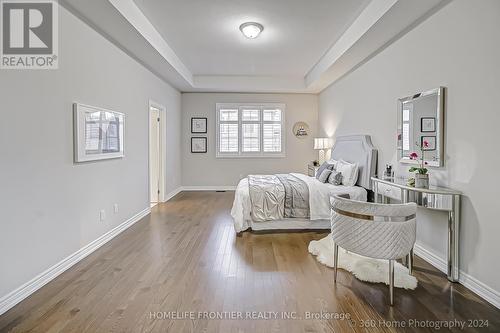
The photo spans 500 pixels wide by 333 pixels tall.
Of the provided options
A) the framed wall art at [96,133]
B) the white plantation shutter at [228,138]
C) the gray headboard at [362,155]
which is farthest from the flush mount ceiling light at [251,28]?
the white plantation shutter at [228,138]

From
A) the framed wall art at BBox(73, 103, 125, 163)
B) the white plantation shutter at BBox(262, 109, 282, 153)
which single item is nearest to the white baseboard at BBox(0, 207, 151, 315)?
the framed wall art at BBox(73, 103, 125, 163)

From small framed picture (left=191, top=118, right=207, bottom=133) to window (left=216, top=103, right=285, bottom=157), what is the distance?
1.26 ft

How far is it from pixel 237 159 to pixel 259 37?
153 inches

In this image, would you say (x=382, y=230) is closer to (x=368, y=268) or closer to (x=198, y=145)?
(x=368, y=268)

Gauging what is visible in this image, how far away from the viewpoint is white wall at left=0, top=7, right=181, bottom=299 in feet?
7.54

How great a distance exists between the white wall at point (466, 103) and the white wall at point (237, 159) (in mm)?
4190

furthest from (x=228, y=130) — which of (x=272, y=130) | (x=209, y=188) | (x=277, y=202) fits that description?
(x=277, y=202)

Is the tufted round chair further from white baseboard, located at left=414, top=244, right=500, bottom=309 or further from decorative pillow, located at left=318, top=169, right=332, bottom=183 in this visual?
decorative pillow, located at left=318, top=169, right=332, bottom=183

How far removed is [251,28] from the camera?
401 centimetres

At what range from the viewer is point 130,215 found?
4.57 m

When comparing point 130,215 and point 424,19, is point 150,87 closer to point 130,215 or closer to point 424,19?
point 130,215

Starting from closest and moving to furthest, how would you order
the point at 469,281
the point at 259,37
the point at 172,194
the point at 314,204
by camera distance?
the point at 469,281 < the point at 314,204 < the point at 259,37 < the point at 172,194

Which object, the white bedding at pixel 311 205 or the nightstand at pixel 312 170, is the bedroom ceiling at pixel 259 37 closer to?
the nightstand at pixel 312 170

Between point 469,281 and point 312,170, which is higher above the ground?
point 312,170
